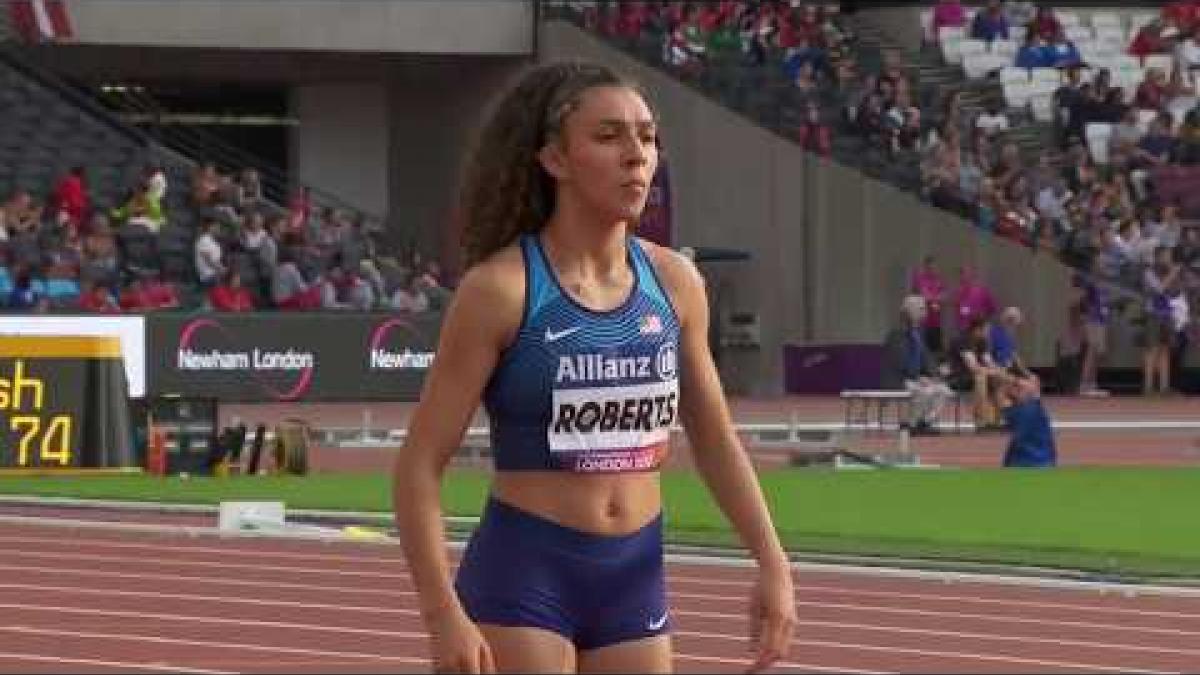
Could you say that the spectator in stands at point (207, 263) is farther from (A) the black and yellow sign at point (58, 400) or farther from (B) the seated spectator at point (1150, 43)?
(B) the seated spectator at point (1150, 43)

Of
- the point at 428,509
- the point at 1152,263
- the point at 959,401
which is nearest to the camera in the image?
the point at 428,509

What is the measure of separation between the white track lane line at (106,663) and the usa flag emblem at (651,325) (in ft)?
19.4

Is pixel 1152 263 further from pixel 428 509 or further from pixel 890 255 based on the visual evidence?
pixel 428 509

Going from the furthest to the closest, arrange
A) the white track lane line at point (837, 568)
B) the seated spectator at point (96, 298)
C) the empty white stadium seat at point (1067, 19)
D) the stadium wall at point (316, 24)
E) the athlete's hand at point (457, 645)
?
the empty white stadium seat at point (1067, 19)
the stadium wall at point (316, 24)
the seated spectator at point (96, 298)
the white track lane line at point (837, 568)
the athlete's hand at point (457, 645)

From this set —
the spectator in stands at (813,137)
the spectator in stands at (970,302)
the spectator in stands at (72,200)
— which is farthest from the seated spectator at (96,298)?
the spectator in stands at (813,137)

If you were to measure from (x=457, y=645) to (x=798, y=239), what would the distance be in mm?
35801

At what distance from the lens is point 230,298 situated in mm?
34156

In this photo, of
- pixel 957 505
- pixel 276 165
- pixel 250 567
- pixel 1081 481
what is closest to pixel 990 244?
pixel 276 165

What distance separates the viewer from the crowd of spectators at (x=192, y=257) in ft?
109

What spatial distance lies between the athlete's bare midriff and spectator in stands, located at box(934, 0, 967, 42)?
38.7 meters

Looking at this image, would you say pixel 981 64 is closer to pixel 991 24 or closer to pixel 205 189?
pixel 991 24

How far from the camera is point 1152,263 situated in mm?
39156

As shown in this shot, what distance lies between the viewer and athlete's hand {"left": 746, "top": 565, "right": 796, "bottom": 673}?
5.82 meters

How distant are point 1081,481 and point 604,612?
1727cm
